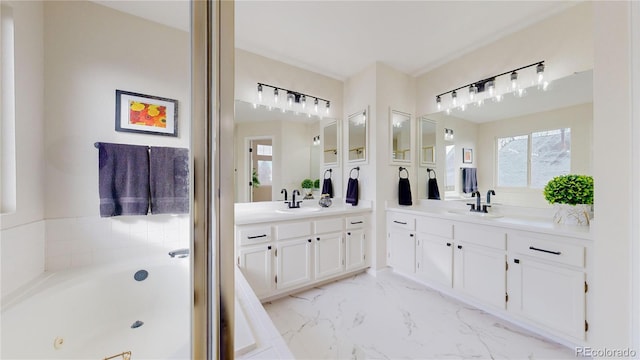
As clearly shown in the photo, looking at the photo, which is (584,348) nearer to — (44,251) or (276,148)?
(276,148)

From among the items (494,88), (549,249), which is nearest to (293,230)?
(549,249)

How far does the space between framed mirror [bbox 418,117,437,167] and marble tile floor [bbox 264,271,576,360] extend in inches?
62.2

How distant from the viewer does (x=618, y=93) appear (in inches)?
37.3

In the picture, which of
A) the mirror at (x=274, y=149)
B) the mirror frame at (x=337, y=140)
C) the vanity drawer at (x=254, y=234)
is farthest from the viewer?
the mirror frame at (x=337, y=140)

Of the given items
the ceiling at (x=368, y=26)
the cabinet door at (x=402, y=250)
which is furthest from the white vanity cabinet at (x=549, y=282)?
the ceiling at (x=368, y=26)

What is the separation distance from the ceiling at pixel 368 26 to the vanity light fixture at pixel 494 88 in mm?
392

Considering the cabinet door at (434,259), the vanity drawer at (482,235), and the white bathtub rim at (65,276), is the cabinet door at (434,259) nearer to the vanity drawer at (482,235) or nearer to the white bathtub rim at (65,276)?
the vanity drawer at (482,235)

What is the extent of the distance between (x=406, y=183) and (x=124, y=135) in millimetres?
2774

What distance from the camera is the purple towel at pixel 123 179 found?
136cm

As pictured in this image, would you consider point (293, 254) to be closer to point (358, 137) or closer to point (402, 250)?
point (402, 250)

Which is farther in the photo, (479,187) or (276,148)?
(276,148)

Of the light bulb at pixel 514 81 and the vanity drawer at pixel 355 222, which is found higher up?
→ the light bulb at pixel 514 81

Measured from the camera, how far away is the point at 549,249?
1521 millimetres

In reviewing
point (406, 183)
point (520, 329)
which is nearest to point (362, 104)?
point (406, 183)
